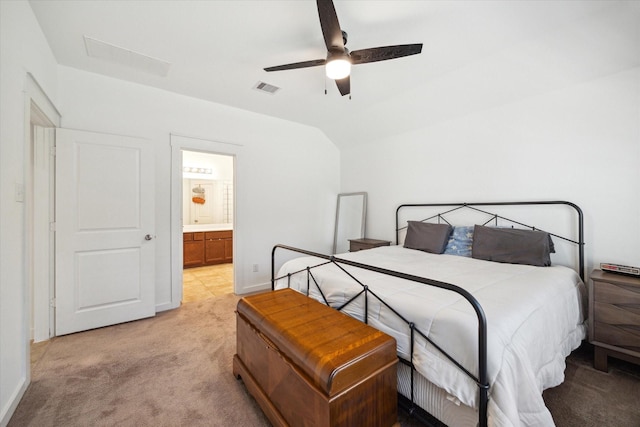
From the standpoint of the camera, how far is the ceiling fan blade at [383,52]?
1.94 meters

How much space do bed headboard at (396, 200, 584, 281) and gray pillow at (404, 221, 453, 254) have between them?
31cm

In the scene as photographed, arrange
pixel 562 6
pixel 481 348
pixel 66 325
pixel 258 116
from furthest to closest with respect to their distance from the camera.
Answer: pixel 258 116
pixel 66 325
pixel 562 6
pixel 481 348

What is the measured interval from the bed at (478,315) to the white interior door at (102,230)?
170 cm

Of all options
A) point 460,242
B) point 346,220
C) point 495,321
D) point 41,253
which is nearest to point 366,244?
point 346,220

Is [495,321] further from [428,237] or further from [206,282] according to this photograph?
[206,282]

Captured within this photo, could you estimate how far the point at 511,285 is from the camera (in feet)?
5.95

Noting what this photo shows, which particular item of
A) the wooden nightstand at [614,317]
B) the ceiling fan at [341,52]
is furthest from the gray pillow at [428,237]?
the ceiling fan at [341,52]

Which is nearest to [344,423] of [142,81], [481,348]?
[481,348]

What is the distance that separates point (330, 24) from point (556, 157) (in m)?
2.55

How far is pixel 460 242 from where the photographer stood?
3.12 m

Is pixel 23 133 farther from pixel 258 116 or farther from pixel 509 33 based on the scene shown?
pixel 509 33

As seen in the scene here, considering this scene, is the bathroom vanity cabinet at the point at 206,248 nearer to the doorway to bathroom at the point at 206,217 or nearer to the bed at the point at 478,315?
the doorway to bathroom at the point at 206,217

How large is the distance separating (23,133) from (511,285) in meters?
3.49

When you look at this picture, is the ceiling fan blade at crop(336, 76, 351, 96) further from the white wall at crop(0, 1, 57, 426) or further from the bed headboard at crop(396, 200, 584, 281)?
the white wall at crop(0, 1, 57, 426)
